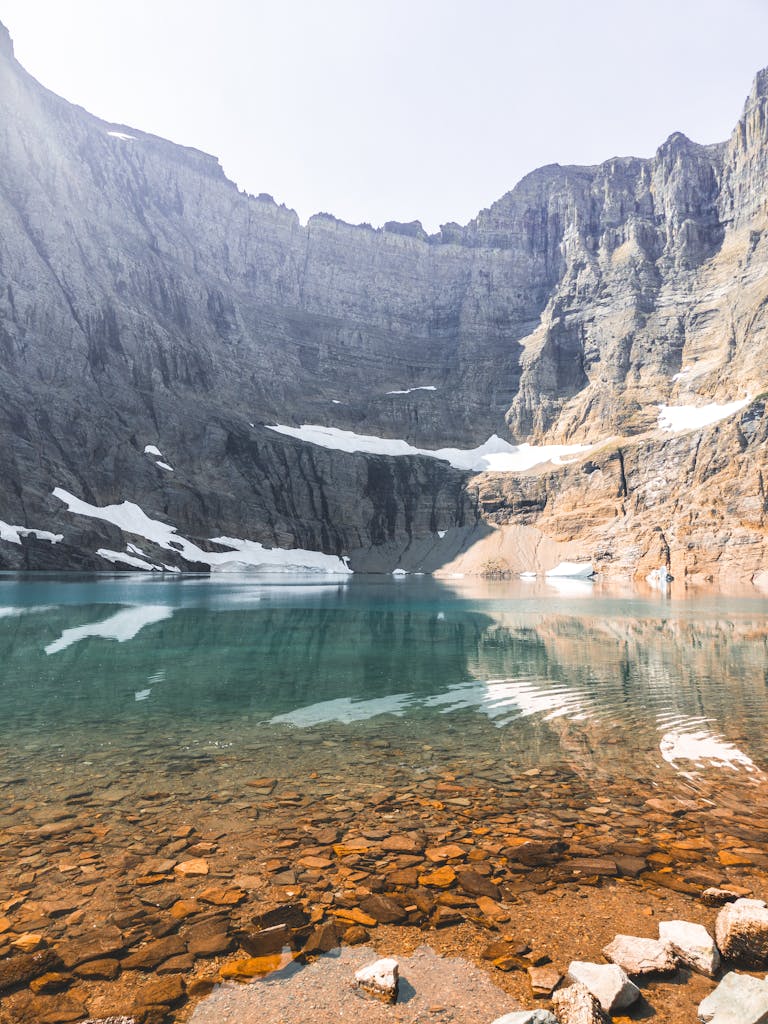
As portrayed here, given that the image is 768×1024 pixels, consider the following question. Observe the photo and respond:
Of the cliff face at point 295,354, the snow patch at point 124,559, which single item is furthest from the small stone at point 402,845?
the snow patch at point 124,559

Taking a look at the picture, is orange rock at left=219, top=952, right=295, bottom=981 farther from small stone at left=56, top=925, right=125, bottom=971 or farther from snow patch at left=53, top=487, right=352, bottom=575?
snow patch at left=53, top=487, right=352, bottom=575

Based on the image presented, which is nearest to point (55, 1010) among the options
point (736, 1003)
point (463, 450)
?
point (736, 1003)

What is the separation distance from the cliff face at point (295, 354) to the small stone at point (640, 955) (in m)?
112

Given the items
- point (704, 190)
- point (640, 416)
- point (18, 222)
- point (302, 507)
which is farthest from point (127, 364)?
point (704, 190)

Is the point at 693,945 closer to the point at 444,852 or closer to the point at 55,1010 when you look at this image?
the point at 444,852

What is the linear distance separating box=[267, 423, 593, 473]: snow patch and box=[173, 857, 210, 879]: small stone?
157 metres

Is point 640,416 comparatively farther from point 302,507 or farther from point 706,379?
point 302,507

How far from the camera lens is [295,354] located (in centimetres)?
18275

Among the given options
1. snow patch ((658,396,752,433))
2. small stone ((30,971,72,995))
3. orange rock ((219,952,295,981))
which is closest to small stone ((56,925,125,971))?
small stone ((30,971,72,995))

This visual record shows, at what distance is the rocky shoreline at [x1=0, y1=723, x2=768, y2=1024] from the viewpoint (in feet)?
15.5

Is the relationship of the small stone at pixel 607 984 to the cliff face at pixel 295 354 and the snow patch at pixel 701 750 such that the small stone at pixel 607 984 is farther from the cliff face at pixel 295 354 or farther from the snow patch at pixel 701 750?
the cliff face at pixel 295 354

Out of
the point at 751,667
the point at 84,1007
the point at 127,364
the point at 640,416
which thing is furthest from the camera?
the point at 640,416

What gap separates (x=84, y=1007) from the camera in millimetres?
4242

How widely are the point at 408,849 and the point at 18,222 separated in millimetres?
159833
